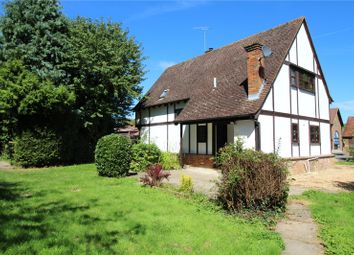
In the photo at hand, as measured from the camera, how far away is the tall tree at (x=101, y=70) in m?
21.9

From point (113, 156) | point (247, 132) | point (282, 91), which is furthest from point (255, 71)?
point (113, 156)

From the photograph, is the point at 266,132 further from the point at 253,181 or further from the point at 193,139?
the point at 253,181

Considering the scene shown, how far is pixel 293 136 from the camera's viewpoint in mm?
17391

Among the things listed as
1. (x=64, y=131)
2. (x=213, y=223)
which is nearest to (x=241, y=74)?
(x=64, y=131)

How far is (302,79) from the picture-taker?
1866cm

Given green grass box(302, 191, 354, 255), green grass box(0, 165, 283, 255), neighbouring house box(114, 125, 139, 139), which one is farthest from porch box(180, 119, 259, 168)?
green grass box(0, 165, 283, 255)

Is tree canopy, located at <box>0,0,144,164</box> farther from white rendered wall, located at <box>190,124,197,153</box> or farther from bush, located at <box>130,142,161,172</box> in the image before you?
white rendered wall, located at <box>190,124,197,153</box>

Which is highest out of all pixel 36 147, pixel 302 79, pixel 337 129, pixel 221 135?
pixel 302 79

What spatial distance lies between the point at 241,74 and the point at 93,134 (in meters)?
12.4

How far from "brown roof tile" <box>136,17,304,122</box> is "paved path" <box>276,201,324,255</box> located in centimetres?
740

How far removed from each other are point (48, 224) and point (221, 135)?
1394 cm

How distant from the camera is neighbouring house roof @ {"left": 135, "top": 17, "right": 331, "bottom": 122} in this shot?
1619 cm

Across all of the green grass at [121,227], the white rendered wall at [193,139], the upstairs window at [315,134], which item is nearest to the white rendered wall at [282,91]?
the upstairs window at [315,134]

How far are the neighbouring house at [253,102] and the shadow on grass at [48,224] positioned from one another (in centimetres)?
992
